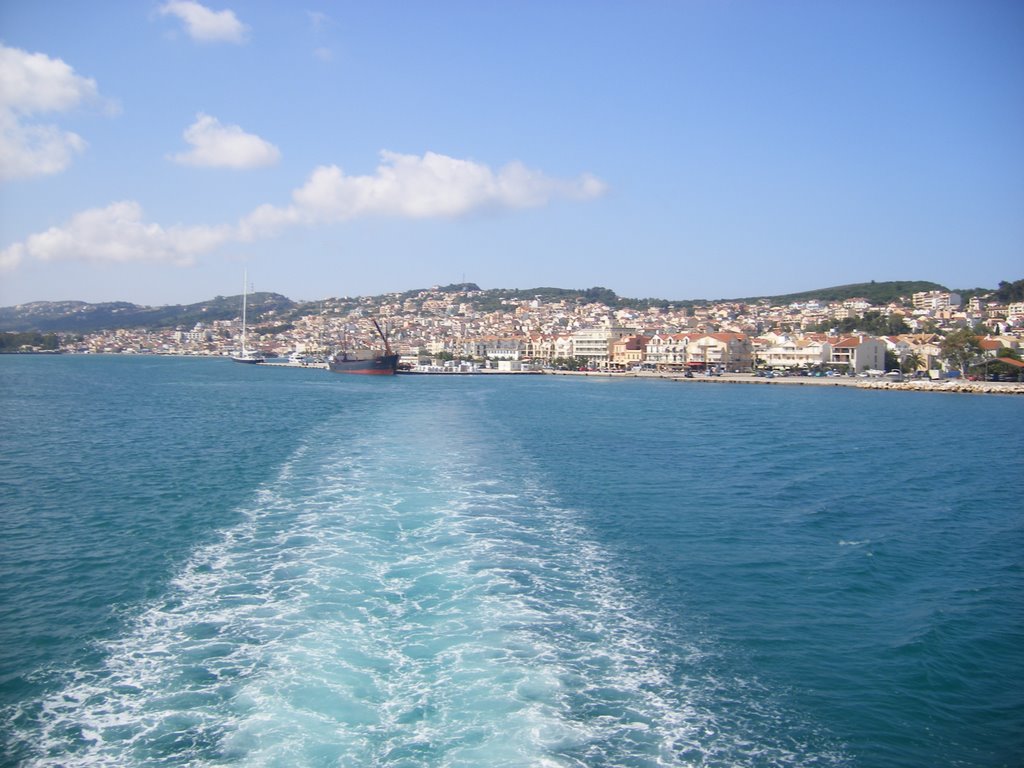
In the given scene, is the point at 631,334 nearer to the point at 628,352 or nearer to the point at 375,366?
the point at 628,352

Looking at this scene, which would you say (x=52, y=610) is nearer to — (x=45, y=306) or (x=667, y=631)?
(x=667, y=631)

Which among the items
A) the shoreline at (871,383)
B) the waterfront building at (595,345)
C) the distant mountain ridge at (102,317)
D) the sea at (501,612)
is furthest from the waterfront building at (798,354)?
the distant mountain ridge at (102,317)

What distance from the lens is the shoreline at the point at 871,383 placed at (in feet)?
147

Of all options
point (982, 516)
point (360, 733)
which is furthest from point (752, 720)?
point (982, 516)

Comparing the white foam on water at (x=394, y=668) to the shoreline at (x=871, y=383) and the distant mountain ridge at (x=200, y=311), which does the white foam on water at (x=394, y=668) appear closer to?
the shoreline at (x=871, y=383)

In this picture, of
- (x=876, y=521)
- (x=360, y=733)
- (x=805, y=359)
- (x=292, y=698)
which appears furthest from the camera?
(x=805, y=359)

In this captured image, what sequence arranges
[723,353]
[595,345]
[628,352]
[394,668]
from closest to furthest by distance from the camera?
[394,668], [723,353], [628,352], [595,345]

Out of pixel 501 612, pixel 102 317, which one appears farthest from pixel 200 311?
pixel 501 612

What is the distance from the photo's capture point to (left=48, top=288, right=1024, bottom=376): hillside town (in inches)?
2640

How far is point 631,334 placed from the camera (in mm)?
91000

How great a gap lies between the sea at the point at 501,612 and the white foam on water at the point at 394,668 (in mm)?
27

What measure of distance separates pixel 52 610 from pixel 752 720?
6.55m

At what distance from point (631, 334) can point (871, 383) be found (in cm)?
4243

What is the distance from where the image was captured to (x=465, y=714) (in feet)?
16.6
